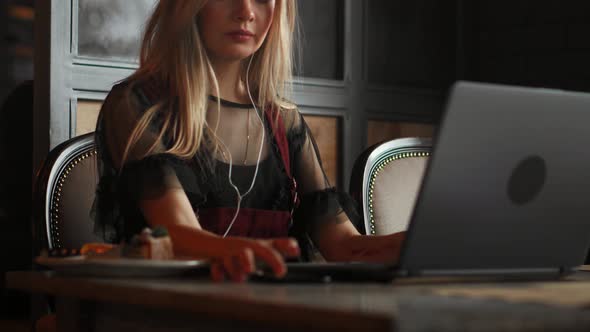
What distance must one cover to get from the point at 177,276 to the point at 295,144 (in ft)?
2.55

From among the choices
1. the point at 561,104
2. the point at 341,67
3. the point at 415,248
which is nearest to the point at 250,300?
the point at 415,248

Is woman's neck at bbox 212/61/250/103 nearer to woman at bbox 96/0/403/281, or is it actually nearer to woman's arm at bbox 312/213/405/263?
woman at bbox 96/0/403/281

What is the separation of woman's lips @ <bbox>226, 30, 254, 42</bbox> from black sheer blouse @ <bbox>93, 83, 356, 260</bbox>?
5.0 inches

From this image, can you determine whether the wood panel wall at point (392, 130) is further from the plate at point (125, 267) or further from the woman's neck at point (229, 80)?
the plate at point (125, 267)

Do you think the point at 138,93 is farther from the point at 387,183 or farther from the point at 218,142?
the point at 387,183

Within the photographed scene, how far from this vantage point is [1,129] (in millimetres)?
3535

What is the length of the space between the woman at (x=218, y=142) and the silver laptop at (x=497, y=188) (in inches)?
13.3

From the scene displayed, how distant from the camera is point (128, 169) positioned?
1.43 m

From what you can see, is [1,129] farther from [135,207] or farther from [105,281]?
[105,281]

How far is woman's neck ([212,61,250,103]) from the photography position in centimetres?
167

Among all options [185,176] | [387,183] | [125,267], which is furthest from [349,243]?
[125,267]

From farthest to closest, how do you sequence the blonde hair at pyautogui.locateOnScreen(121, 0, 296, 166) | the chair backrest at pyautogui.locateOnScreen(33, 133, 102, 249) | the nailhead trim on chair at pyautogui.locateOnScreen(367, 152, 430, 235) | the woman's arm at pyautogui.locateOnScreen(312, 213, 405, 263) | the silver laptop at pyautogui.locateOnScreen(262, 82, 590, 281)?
1. the nailhead trim on chair at pyautogui.locateOnScreen(367, 152, 430, 235)
2. the chair backrest at pyautogui.locateOnScreen(33, 133, 102, 249)
3. the blonde hair at pyautogui.locateOnScreen(121, 0, 296, 166)
4. the woman's arm at pyautogui.locateOnScreen(312, 213, 405, 263)
5. the silver laptop at pyautogui.locateOnScreen(262, 82, 590, 281)

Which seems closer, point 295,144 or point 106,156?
point 106,156

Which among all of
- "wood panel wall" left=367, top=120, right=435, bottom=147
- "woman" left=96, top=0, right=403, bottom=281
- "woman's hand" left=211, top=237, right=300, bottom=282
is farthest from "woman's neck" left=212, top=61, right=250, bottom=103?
"wood panel wall" left=367, top=120, right=435, bottom=147
